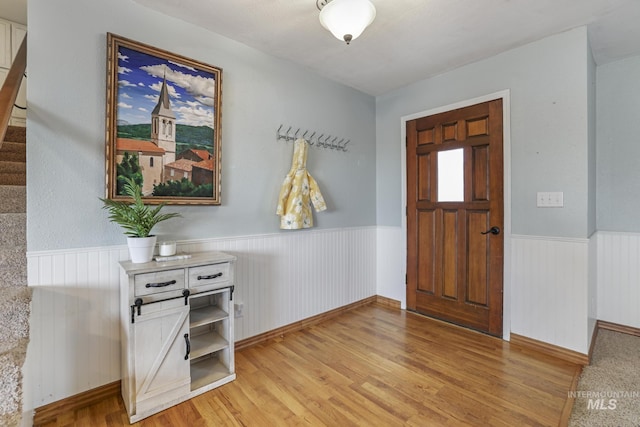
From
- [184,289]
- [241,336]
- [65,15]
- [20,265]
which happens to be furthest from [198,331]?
[65,15]

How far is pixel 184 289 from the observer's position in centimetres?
176

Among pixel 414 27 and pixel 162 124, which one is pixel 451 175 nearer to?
pixel 414 27

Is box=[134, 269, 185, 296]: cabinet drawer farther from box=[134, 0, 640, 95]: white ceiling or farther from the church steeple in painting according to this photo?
box=[134, 0, 640, 95]: white ceiling

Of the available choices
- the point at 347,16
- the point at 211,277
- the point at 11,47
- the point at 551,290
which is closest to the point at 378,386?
the point at 211,277

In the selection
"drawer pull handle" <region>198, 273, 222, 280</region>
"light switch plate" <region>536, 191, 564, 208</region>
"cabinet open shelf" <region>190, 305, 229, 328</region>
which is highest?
"light switch plate" <region>536, 191, 564, 208</region>

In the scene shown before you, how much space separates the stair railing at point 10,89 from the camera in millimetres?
1277

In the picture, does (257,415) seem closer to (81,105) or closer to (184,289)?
(184,289)

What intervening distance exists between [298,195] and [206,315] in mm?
1191

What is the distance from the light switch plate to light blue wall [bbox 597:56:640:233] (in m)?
0.93

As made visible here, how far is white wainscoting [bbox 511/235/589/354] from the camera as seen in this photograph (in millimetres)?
2193

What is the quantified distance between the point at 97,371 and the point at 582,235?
3.40 m

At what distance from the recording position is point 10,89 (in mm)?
1419

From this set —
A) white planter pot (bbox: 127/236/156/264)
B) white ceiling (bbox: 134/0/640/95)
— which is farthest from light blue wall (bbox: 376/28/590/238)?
white planter pot (bbox: 127/236/156/264)

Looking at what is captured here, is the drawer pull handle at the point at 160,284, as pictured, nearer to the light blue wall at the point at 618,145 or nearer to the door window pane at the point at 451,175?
the door window pane at the point at 451,175
